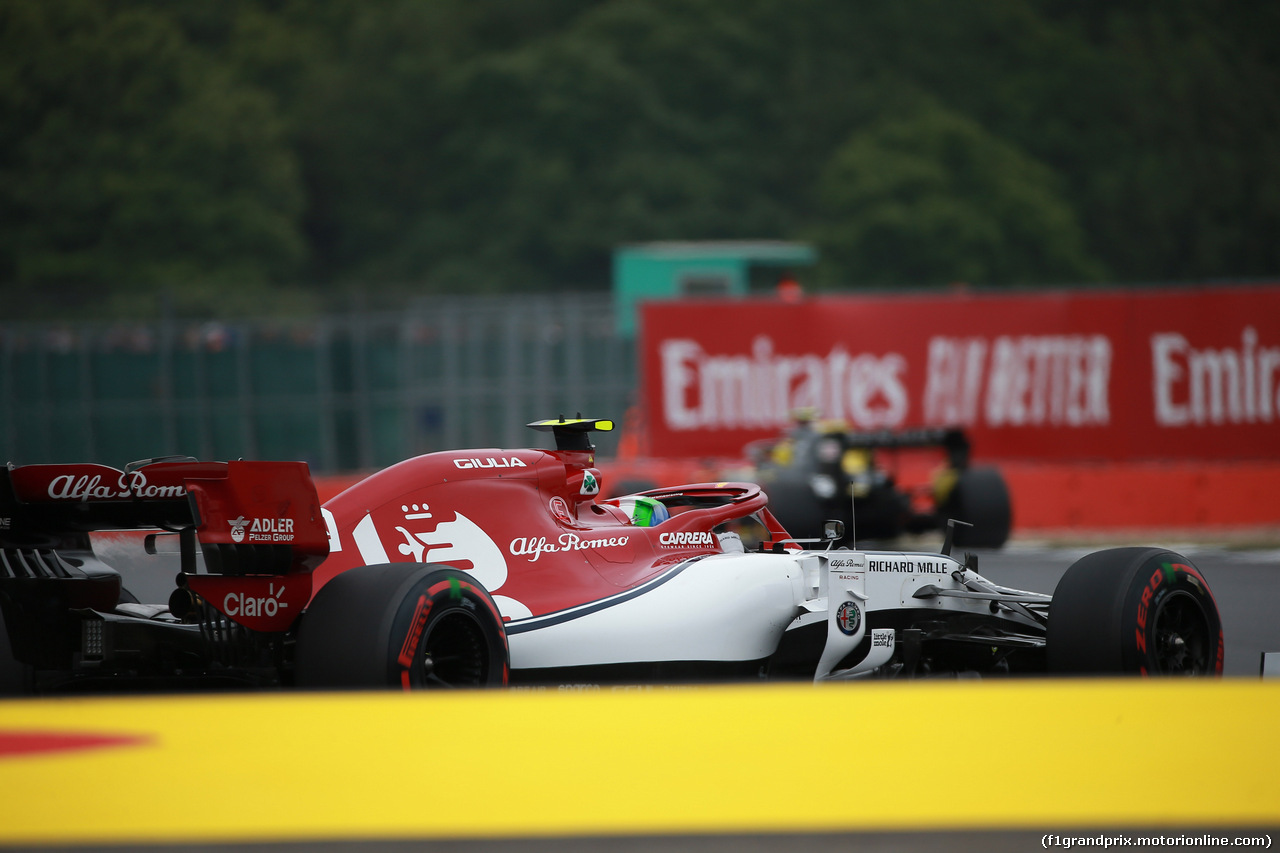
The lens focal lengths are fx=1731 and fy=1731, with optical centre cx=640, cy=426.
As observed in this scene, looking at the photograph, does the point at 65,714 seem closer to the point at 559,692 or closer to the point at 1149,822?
the point at 559,692

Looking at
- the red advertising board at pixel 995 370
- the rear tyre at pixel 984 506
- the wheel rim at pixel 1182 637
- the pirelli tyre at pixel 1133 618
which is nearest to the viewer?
the pirelli tyre at pixel 1133 618

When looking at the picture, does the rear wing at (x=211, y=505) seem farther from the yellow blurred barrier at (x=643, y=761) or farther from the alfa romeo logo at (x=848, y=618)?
the alfa romeo logo at (x=848, y=618)

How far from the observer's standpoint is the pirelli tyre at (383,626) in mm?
5695

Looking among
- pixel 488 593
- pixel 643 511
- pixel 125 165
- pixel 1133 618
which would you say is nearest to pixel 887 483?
pixel 643 511

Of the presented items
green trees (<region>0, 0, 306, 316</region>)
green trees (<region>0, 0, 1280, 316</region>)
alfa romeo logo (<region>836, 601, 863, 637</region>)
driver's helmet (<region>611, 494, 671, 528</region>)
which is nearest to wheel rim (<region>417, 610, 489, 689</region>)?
alfa romeo logo (<region>836, 601, 863, 637</region>)

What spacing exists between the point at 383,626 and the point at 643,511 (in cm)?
229

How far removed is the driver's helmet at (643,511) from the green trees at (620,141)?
3807cm

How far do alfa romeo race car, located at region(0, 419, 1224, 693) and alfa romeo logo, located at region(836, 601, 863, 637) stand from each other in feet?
0.06

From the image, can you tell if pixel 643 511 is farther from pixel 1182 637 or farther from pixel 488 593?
pixel 1182 637

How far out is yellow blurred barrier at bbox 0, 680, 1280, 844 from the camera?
463 cm

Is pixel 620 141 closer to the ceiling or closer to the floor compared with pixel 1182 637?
closer to the ceiling

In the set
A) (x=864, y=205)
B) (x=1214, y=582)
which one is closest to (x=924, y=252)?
(x=864, y=205)

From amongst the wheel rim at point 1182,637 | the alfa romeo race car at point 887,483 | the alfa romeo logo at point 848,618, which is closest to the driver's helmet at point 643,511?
the alfa romeo logo at point 848,618

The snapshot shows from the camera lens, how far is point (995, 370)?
1777 cm
